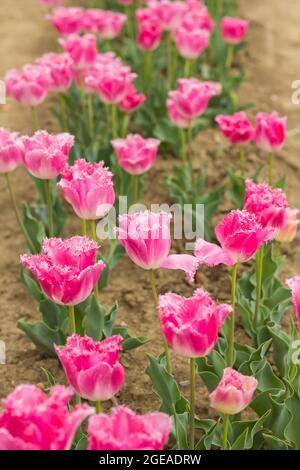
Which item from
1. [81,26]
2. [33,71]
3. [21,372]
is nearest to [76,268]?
[21,372]

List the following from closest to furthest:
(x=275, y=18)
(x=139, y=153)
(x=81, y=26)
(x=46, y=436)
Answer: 1. (x=46, y=436)
2. (x=139, y=153)
3. (x=81, y=26)
4. (x=275, y=18)

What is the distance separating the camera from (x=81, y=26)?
3836 mm

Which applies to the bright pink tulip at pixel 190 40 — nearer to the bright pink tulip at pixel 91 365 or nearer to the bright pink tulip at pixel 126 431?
the bright pink tulip at pixel 91 365

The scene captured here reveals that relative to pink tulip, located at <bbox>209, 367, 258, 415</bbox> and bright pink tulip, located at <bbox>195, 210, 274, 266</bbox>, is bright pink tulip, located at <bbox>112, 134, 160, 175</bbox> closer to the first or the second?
bright pink tulip, located at <bbox>195, 210, 274, 266</bbox>

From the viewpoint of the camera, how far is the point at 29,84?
301 cm

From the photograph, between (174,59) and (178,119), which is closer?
(178,119)

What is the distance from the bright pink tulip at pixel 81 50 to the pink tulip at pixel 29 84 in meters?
0.34

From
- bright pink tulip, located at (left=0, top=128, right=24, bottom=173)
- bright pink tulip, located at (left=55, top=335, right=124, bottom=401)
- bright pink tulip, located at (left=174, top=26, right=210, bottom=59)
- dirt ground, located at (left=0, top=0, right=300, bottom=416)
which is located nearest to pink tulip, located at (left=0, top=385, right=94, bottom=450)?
bright pink tulip, located at (left=55, top=335, right=124, bottom=401)

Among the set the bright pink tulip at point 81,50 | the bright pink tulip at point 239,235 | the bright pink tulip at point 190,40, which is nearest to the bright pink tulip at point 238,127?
the bright pink tulip at point 81,50

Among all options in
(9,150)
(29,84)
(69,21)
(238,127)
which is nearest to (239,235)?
(9,150)

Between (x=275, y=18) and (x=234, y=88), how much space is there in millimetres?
1457

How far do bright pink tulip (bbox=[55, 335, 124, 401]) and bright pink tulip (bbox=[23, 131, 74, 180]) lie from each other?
76 centimetres

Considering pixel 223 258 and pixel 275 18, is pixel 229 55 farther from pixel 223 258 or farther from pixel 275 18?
pixel 223 258

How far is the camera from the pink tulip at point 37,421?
1.37 metres
